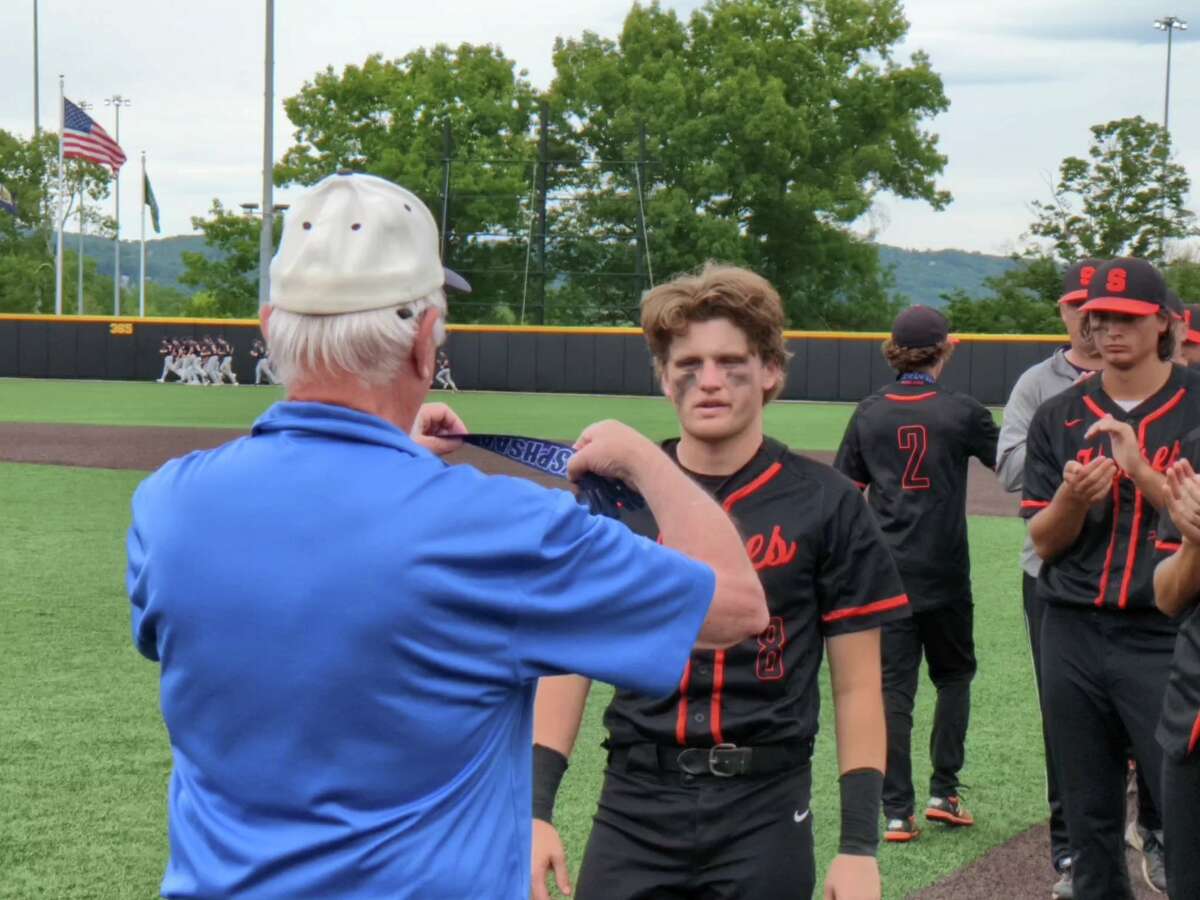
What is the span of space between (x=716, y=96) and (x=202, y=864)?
61.4 meters

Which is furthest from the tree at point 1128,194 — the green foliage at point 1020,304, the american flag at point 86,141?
the american flag at point 86,141

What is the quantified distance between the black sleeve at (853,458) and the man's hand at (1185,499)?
3.03 m

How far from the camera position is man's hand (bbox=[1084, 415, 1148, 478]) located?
14.1 feet

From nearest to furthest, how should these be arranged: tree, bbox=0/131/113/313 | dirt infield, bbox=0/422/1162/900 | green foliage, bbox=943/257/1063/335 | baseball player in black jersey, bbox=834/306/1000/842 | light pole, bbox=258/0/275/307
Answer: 1. dirt infield, bbox=0/422/1162/900
2. baseball player in black jersey, bbox=834/306/1000/842
3. light pole, bbox=258/0/275/307
4. green foliage, bbox=943/257/1063/335
5. tree, bbox=0/131/113/313

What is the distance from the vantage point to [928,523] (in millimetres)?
6375

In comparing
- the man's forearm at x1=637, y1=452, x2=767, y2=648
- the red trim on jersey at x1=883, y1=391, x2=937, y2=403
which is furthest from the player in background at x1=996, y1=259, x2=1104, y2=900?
the man's forearm at x1=637, y1=452, x2=767, y2=648

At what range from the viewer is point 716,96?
6153 cm

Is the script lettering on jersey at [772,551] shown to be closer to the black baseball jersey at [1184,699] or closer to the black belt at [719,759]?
the black belt at [719,759]

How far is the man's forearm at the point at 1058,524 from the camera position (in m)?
4.46

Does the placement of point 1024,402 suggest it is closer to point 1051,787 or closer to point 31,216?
point 1051,787

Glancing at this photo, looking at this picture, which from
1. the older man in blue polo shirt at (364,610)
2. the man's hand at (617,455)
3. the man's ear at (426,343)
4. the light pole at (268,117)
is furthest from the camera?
the light pole at (268,117)

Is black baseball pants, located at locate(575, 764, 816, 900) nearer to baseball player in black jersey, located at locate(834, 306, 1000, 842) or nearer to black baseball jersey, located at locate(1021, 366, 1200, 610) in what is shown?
black baseball jersey, located at locate(1021, 366, 1200, 610)

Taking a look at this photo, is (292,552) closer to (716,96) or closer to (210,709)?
(210,709)

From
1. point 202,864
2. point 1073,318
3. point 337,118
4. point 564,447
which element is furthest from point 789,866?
point 337,118
